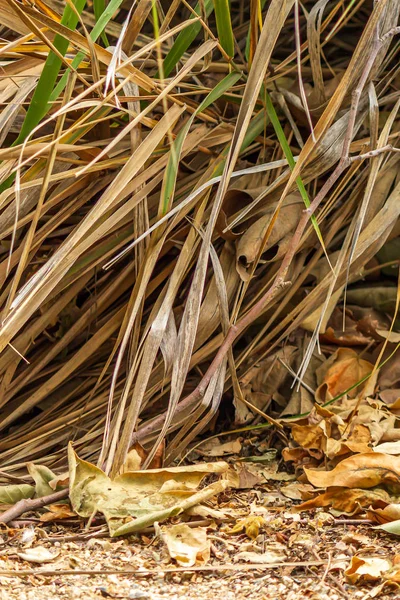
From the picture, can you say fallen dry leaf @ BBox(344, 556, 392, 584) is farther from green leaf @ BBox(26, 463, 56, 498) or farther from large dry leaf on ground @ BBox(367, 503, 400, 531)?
green leaf @ BBox(26, 463, 56, 498)

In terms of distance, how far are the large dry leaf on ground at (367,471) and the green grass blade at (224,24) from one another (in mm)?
694

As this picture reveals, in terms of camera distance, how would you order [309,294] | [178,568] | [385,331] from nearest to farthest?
[178,568], [309,294], [385,331]

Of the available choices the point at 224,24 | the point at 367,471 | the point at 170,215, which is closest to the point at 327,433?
the point at 367,471

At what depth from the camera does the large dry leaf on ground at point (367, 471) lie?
1.19m

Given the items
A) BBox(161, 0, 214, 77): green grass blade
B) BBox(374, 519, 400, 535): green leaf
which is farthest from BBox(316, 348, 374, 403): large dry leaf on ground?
BBox(161, 0, 214, 77): green grass blade

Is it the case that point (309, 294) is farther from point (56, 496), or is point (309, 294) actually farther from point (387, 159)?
point (56, 496)

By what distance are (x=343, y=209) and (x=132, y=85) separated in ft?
1.61

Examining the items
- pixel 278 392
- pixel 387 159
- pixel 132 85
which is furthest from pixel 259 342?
pixel 132 85

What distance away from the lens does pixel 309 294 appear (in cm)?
145

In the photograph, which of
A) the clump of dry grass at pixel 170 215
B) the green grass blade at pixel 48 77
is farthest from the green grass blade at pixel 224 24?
the green grass blade at pixel 48 77

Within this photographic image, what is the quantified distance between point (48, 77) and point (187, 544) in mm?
682

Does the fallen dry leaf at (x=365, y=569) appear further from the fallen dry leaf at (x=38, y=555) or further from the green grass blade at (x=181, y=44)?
the green grass blade at (x=181, y=44)

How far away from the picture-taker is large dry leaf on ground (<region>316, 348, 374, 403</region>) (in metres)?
1.49

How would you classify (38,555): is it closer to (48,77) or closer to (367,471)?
(367,471)
